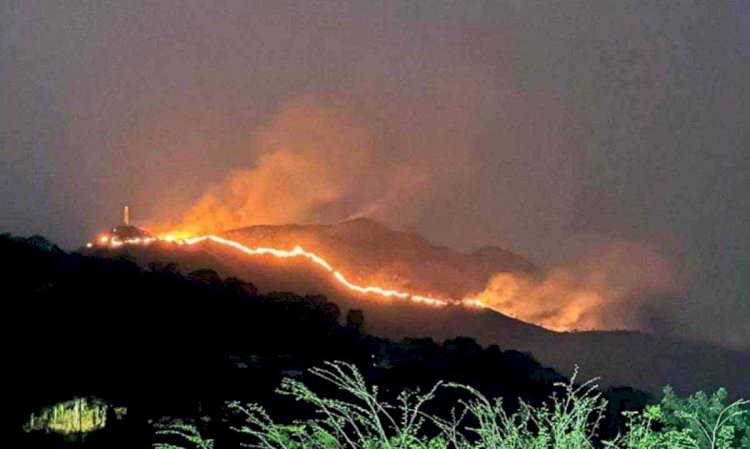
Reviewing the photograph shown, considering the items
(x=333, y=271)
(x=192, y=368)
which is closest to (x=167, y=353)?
(x=192, y=368)

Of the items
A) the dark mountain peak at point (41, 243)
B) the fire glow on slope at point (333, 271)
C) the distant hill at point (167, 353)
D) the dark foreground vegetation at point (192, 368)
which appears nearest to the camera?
the dark foreground vegetation at point (192, 368)

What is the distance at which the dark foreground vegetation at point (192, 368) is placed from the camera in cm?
930

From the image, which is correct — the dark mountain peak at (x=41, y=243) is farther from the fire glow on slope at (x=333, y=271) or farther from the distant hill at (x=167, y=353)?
the fire glow on slope at (x=333, y=271)

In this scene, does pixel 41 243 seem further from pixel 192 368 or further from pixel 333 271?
pixel 333 271

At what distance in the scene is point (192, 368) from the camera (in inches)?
452

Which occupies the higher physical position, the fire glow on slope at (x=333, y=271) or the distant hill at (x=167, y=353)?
the fire glow on slope at (x=333, y=271)

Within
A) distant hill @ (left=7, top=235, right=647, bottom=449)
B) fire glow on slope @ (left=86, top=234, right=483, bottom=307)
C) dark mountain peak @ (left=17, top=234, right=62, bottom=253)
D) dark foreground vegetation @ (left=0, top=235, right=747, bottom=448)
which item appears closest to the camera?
dark foreground vegetation @ (left=0, top=235, right=747, bottom=448)

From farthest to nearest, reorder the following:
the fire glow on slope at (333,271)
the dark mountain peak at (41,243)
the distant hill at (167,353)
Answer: the fire glow on slope at (333,271) < the dark mountain peak at (41,243) < the distant hill at (167,353)

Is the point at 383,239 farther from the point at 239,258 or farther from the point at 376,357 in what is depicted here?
the point at 376,357

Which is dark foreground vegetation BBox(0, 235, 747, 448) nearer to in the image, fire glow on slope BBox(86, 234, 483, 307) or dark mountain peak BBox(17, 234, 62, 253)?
dark mountain peak BBox(17, 234, 62, 253)

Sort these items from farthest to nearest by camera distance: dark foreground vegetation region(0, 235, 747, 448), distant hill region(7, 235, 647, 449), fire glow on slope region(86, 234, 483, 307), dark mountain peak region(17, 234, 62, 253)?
1. fire glow on slope region(86, 234, 483, 307)
2. dark mountain peak region(17, 234, 62, 253)
3. distant hill region(7, 235, 647, 449)
4. dark foreground vegetation region(0, 235, 747, 448)

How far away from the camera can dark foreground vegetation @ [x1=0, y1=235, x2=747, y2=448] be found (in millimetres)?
9297

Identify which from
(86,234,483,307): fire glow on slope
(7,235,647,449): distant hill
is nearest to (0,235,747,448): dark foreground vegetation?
(7,235,647,449): distant hill

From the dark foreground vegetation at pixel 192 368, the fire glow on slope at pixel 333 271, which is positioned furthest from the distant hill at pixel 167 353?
the fire glow on slope at pixel 333 271
